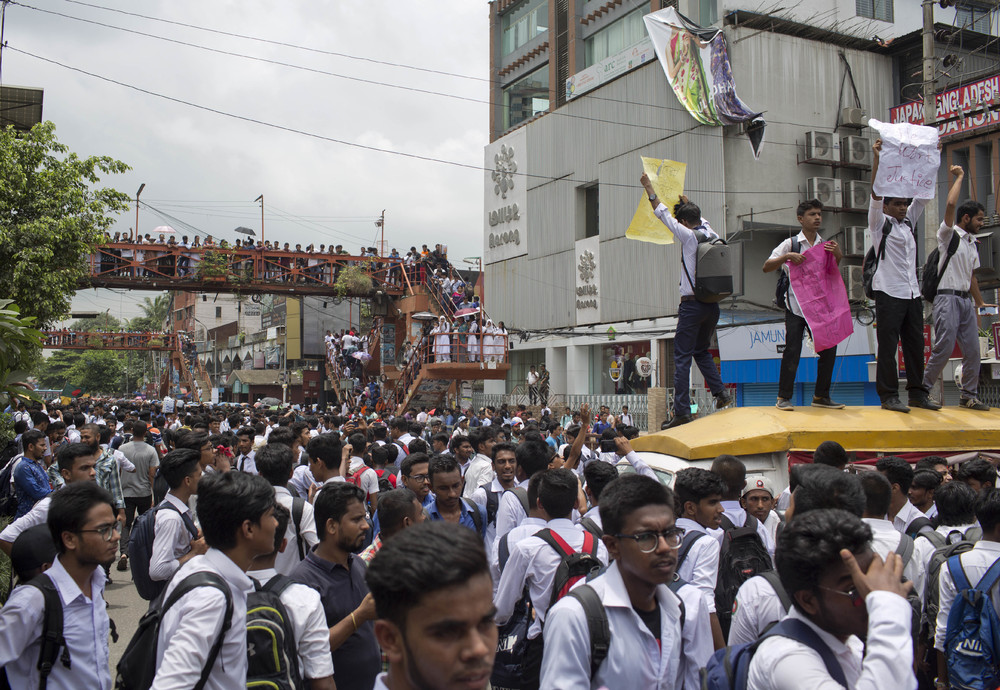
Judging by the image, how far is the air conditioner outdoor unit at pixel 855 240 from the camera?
86.6 feet

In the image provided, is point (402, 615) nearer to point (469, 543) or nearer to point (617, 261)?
point (469, 543)

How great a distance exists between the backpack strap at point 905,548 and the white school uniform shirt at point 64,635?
3.88 m

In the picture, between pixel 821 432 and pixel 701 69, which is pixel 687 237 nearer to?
pixel 821 432

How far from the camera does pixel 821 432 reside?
724cm

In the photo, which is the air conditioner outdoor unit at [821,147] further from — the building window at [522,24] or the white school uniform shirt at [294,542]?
the white school uniform shirt at [294,542]

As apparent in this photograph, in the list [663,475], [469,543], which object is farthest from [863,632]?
[663,475]

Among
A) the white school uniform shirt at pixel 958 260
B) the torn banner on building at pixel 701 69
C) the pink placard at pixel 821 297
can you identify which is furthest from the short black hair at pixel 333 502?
the torn banner on building at pixel 701 69

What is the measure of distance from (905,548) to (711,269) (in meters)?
4.05

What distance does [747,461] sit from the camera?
7.12 metres

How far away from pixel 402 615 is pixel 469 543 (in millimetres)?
230

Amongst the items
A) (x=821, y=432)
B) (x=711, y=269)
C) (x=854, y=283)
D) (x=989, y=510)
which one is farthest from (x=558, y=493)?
(x=854, y=283)

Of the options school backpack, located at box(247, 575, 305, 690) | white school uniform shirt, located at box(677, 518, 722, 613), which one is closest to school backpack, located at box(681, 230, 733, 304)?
white school uniform shirt, located at box(677, 518, 722, 613)

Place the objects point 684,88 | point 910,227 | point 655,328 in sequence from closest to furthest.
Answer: point 910,227 → point 684,88 → point 655,328

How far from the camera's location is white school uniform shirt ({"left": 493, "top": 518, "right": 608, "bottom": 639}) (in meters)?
4.19
